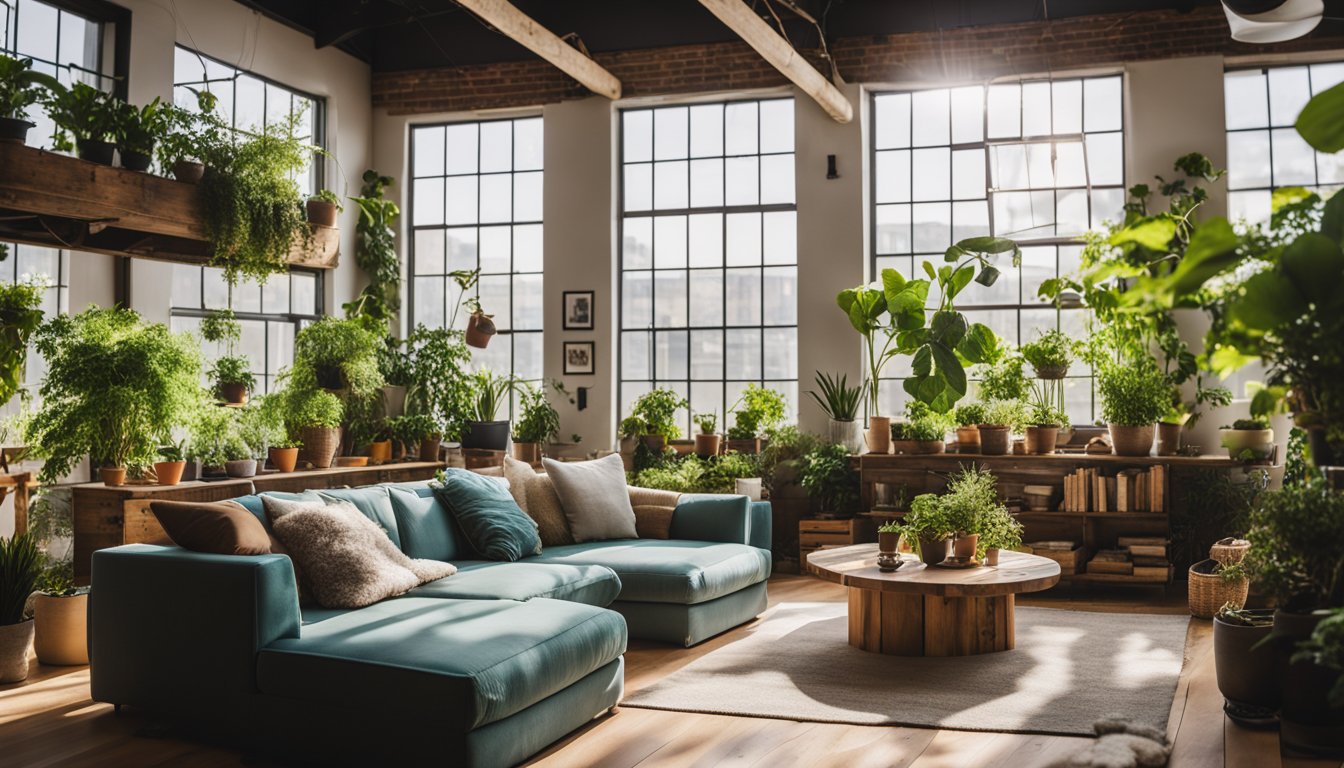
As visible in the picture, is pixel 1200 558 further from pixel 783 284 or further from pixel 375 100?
pixel 375 100

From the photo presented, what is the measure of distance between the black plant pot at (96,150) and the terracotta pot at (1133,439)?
20.0 feet

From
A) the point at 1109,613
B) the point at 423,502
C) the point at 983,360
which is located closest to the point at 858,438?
the point at 983,360

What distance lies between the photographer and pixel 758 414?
27.3 ft

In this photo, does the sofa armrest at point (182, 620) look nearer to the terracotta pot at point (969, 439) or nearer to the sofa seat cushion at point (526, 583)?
the sofa seat cushion at point (526, 583)

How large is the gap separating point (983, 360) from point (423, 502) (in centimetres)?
417

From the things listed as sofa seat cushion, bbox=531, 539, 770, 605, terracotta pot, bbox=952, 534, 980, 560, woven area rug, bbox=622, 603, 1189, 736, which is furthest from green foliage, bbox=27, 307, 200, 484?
terracotta pot, bbox=952, 534, 980, 560

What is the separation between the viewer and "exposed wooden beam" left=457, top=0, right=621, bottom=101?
686 cm

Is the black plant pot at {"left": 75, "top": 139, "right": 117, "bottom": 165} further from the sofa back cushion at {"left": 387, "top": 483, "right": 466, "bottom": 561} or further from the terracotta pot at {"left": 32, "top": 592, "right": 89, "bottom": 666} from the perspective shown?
the sofa back cushion at {"left": 387, "top": 483, "right": 466, "bottom": 561}

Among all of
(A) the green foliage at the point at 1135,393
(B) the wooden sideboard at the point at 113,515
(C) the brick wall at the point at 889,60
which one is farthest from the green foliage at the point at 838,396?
(B) the wooden sideboard at the point at 113,515

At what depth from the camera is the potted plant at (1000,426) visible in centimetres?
738

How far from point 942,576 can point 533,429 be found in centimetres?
427

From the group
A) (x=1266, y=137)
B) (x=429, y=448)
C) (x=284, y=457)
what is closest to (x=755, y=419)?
(x=429, y=448)

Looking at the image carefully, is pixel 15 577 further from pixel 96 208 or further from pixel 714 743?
pixel 714 743

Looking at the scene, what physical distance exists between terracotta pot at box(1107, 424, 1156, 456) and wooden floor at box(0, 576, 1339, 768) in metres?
2.81
